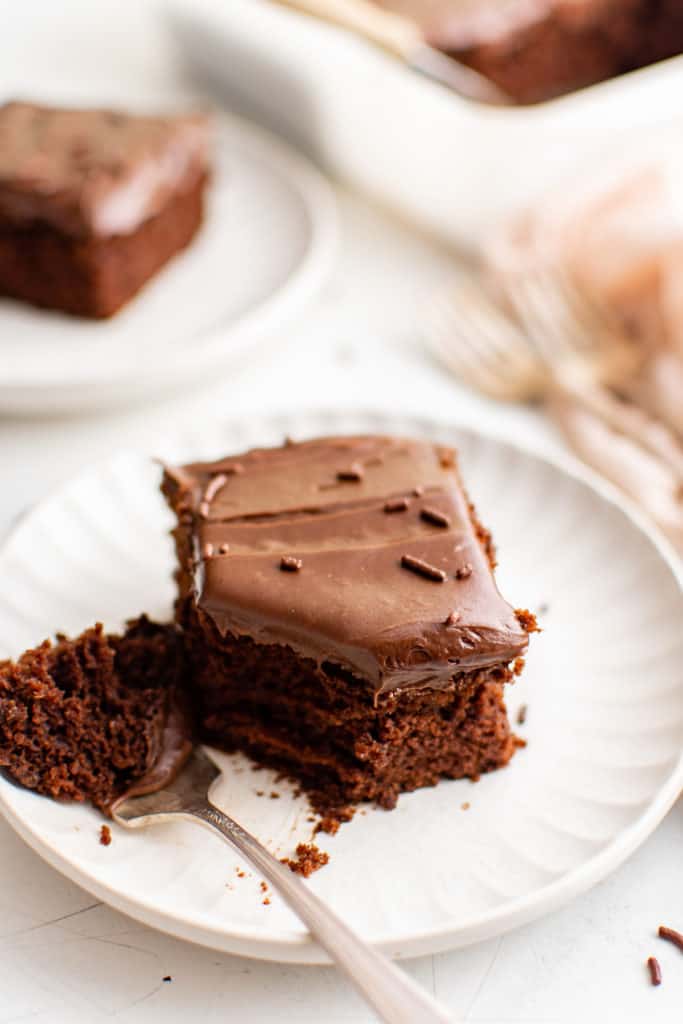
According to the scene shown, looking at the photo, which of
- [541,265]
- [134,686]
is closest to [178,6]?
[541,265]

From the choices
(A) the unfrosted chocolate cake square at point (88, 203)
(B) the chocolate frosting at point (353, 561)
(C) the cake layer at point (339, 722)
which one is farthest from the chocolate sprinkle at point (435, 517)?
(A) the unfrosted chocolate cake square at point (88, 203)

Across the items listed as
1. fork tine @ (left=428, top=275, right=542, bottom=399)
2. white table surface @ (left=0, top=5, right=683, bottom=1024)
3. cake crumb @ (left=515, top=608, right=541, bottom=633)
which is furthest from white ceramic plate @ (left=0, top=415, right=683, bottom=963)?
fork tine @ (left=428, top=275, right=542, bottom=399)

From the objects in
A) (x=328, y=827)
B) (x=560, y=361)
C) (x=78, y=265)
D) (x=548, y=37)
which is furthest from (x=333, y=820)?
(x=548, y=37)

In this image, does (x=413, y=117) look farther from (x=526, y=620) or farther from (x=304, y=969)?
(x=304, y=969)

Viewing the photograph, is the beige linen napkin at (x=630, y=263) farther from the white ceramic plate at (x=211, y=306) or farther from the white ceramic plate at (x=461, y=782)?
the white ceramic plate at (x=211, y=306)

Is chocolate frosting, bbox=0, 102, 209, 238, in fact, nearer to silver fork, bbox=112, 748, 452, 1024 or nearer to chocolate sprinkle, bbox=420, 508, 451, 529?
chocolate sprinkle, bbox=420, 508, 451, 529

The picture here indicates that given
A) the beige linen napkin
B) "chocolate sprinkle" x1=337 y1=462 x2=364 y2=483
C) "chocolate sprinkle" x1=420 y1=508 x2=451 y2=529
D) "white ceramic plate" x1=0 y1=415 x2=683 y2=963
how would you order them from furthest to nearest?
the beige linen napkin, "chocolate sprinkle" x1=337 y1=462 x2=364 y2=483, "chocolate sprinkle" x1=420 y1=508 x2=451 y2=529, "white ceramic plate" x1=0 y1=415 x2=683 y2=963
